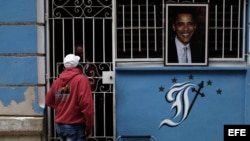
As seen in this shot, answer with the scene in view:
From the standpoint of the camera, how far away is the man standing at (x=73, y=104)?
5.02m

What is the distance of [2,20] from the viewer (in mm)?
5832

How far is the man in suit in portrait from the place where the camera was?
6.06 meters

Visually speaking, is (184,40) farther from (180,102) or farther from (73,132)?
(73,132)

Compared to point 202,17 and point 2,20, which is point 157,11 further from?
point 2,20

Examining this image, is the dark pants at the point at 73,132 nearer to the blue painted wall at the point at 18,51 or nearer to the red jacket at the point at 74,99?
the red jacket at the point at 74,99

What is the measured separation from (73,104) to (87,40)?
1.31 m

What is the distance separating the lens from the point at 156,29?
609cm

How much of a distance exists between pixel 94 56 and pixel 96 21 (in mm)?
498

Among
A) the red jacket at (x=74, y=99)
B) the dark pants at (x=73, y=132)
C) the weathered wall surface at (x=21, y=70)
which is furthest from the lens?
the weathered wall surface at (x=21, y=70)

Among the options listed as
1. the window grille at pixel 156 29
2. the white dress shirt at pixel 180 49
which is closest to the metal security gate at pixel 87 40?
the window grille at pixel 156 29

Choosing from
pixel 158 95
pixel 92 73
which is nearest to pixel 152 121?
pixel 158 95

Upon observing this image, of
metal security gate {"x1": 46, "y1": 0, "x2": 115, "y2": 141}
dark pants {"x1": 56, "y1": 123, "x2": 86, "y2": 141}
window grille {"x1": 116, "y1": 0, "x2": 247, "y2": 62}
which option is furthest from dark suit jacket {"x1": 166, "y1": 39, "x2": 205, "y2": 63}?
dark pants {"x1": 56, "y1": 123, "x2": 86, "y2": 141}

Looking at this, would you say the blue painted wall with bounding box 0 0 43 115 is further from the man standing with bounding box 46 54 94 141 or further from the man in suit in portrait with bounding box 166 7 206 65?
the man in suit in portrait with bounding box 166 7 206 65

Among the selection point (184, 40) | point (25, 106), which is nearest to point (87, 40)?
point (25, 106)
